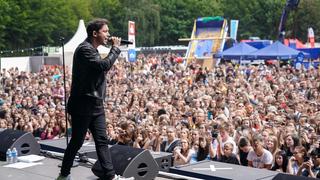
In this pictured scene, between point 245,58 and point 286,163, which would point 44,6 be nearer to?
point 245,58

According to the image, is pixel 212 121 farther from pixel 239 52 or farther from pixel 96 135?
pixel 239 52

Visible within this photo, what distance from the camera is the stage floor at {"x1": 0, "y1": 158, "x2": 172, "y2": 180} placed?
16.0 feet

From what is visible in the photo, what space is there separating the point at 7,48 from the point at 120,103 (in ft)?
129

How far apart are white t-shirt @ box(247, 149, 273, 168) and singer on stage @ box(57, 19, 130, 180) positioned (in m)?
2.80

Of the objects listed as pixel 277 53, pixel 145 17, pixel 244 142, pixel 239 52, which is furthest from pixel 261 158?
pixel 145 17

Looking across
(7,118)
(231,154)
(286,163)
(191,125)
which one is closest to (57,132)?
(7,118)

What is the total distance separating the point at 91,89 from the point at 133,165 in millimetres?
958

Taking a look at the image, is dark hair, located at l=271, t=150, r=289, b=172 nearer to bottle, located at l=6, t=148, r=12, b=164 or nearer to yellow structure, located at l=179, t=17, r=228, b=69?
bottle, located at l=6, t=148, r=12, b=164

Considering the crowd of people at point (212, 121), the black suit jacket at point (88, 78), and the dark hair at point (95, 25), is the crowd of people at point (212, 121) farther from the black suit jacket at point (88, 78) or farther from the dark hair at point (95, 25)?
the dark hair at point (95, 25)

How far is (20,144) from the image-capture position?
596 centimetres

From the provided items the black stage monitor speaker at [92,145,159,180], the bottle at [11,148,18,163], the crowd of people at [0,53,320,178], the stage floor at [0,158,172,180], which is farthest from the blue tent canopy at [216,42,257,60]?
the black stage monitor speaker at [92,145,159,180]

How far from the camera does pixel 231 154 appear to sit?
22.2 ft

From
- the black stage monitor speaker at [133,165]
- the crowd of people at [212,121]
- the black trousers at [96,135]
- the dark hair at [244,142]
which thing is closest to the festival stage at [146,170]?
the black stage monitor speaker at [133,165]

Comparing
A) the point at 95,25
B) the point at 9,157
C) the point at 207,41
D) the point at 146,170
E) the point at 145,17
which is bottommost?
the point at 9,157
